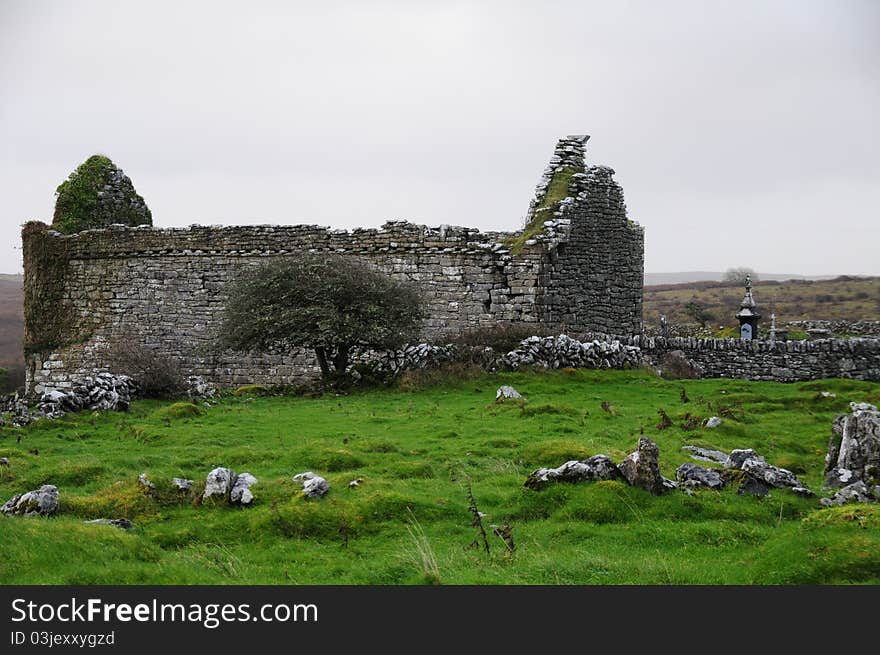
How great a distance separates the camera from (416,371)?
2367 cm

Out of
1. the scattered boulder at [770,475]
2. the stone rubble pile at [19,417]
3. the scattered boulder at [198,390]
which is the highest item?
the scattered boulder at [770,475]

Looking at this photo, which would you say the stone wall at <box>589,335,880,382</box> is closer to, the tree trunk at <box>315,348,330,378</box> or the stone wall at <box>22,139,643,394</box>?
the stone wall at <box>22,139,643,394</box>

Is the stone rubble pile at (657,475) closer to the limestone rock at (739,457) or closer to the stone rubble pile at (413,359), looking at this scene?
the limestone rock at (739,457)

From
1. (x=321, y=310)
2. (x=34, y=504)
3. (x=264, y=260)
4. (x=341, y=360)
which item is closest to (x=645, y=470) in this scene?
(x=34, y=504)

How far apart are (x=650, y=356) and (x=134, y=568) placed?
22.3 meters

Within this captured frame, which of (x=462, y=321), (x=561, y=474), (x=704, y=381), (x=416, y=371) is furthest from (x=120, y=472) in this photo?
(x=704, y=381)

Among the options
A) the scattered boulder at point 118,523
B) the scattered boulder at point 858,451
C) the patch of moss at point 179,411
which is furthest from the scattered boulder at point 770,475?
the patch of moss at point 179,411

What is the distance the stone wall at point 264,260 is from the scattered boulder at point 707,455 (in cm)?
1231

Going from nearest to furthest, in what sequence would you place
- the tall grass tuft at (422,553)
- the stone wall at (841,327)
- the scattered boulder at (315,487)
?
the tall grass tuft at (422,553), the scattered boulder at (315,487), the stone wall at (841,327)

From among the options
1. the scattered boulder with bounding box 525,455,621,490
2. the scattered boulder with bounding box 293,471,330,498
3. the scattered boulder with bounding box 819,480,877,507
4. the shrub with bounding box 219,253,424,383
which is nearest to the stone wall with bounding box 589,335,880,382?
the shrub with bounding box 219,253,424,383

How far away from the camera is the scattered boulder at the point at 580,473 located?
11.2m

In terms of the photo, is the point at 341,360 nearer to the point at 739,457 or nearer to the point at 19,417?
the point at 19,417

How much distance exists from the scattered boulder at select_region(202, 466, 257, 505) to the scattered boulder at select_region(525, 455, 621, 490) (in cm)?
345

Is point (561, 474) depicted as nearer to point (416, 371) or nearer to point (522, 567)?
point (522, 567)
